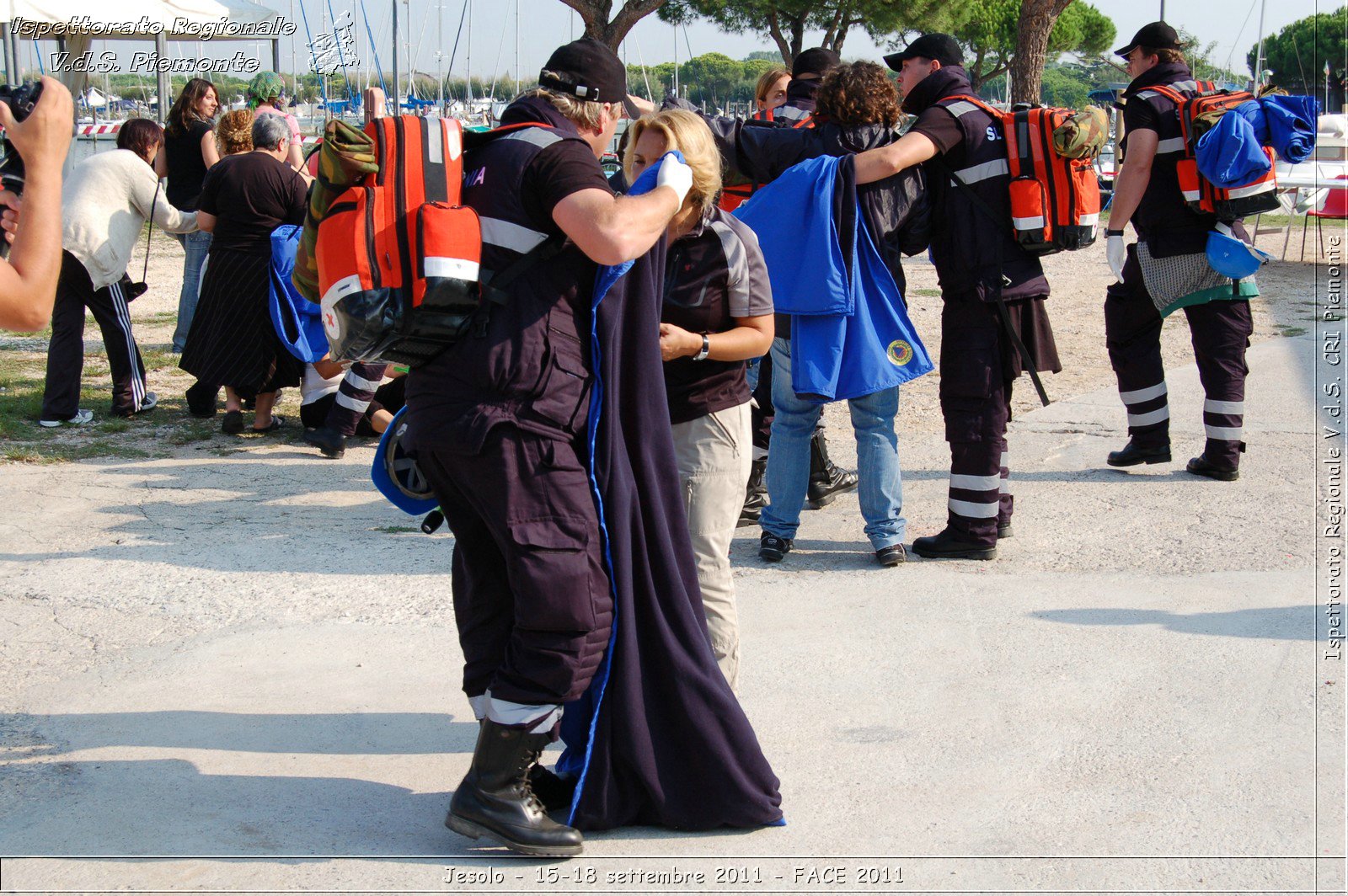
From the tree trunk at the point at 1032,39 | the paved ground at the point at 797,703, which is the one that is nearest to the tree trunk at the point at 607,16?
the tree trunk at the point at 1032,39

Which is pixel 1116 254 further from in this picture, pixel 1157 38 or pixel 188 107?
pixel 188 107

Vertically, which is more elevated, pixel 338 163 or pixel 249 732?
pixel 338 163

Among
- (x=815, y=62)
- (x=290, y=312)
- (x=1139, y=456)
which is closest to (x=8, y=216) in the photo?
(x=290, y=312)

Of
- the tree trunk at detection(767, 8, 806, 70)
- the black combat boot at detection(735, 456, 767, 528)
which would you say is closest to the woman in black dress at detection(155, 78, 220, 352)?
the black combat boot at detection(735, 456, 767, 528)

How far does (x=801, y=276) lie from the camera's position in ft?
15.9

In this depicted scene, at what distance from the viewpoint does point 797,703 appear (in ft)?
12.3

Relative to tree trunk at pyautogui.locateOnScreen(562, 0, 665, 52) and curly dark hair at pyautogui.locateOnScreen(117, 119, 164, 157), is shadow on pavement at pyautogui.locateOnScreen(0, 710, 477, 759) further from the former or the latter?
tree trunk at pyautogui.locateOnScreen(562, 0, 665, 52)

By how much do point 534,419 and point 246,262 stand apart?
16.0 ft

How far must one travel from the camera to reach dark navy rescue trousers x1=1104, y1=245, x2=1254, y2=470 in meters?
Result: 6.11

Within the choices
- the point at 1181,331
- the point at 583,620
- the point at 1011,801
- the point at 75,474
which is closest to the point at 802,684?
the point at 1011,801

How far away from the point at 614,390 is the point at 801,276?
7.12 ft

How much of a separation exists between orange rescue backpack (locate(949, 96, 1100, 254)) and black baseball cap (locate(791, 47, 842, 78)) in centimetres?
158

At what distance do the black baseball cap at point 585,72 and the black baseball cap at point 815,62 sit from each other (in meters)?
3.55

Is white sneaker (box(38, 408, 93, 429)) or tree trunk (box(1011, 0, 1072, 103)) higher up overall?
tree trunk (box(1011, 0, 1072, 103))
